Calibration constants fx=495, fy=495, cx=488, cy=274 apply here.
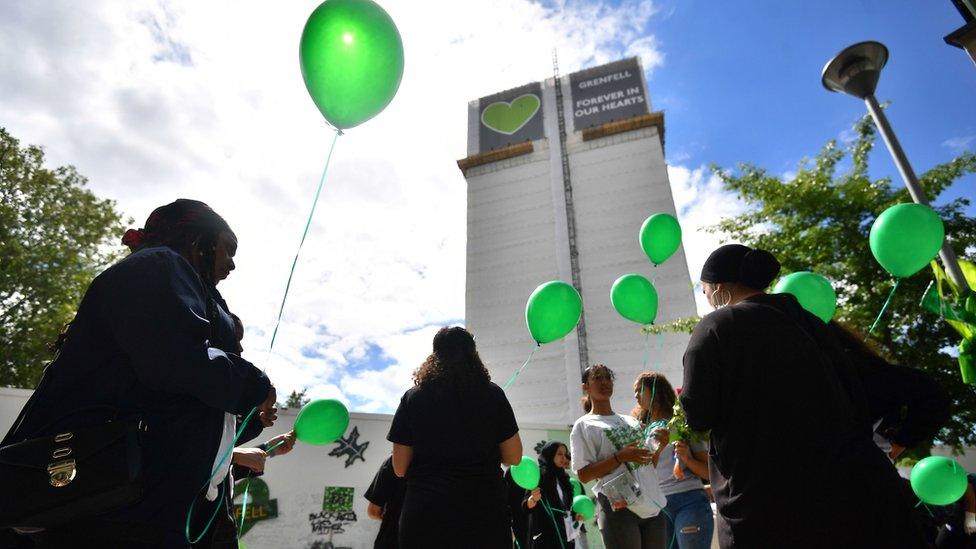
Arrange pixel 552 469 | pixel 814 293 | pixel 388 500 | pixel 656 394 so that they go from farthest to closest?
pixel 552 469 → pixel 656 394 → pixel 388 500 → pixel 814 293

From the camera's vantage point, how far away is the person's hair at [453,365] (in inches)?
87.9

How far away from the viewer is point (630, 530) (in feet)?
9.55

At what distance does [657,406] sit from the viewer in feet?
11.5

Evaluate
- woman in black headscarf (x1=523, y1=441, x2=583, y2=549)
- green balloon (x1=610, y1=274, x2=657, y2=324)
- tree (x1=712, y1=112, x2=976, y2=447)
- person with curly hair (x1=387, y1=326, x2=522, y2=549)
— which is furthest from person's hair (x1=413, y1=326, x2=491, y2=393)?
tree (x1=712, y1=112, x2=976, y2=447)

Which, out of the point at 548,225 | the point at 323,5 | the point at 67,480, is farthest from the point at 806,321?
the point at 548,225

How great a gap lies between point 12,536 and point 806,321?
2.19m

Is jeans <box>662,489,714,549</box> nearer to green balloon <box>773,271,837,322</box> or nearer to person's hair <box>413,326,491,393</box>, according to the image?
green balloon <box>773,271,837,322</box>

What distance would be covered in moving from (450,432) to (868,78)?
4.79m

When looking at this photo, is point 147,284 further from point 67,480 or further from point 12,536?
point 12,536

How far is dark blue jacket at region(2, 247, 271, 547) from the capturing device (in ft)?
3.56

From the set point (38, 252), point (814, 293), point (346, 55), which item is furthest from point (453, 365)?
point (38, 252)

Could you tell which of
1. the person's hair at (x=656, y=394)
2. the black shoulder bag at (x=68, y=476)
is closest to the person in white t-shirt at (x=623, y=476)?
the person's hair at (x=656, y=394)

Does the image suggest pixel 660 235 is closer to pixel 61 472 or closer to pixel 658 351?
pixel 61 472

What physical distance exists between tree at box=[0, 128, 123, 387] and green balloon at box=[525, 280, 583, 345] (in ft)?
46.5
